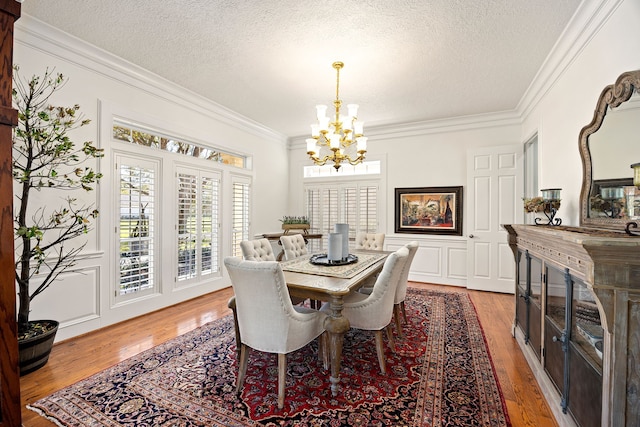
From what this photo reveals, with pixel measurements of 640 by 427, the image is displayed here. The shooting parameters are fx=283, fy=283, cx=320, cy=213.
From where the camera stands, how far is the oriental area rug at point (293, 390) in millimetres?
1761

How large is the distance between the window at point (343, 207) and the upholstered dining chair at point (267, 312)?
12.4 feet

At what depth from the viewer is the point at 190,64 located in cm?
318

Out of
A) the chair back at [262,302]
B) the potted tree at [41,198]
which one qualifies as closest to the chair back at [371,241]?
the chair back at [262,302]

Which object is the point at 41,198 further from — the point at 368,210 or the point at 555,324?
the point at 368,210

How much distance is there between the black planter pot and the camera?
85.9 inches

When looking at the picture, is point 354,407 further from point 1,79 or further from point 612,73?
point 612,73

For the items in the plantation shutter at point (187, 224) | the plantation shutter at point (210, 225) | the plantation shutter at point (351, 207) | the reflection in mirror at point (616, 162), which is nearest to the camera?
the reflection in mirror at point (616, 162)

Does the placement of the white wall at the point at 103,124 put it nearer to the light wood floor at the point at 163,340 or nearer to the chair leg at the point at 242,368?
the light wood floor at the point at 163,340

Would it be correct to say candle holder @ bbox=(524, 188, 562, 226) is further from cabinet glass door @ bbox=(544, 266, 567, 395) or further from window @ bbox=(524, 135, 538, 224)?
window @ bbox=(524, 135, 538, 224)

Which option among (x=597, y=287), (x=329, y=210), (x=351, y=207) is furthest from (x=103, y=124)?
(x=597, y=287)

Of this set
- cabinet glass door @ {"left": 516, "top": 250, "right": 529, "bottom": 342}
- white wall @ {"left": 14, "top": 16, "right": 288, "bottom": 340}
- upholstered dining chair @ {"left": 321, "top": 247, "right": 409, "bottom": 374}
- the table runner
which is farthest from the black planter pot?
cabinet glass door @ {"left": 516, "top": 250, "right": 529, "bottom": 342}

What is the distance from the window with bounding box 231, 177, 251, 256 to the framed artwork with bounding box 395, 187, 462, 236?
280 cm

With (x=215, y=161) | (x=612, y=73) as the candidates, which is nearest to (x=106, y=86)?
(x=215, y=161)

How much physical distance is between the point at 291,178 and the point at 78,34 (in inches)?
162
